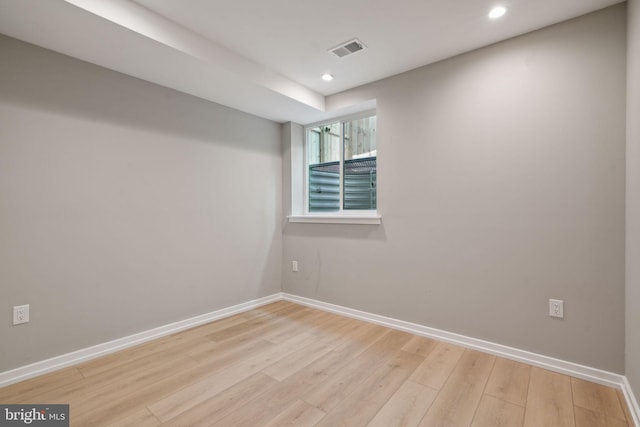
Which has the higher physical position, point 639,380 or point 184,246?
point 184,246

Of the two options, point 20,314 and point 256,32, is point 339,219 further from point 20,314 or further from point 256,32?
point 20,314

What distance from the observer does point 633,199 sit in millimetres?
1647

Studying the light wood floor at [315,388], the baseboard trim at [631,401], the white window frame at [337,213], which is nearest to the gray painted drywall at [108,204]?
the light wood floor at [315,388]

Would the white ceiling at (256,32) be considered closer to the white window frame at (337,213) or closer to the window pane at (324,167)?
the white window frame at (337,213)

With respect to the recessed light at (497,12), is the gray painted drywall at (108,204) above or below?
below

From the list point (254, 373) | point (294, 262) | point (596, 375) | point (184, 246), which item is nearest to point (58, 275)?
point (184, 246)

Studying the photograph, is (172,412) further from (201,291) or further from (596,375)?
(596,375)

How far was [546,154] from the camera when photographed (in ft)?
6.76

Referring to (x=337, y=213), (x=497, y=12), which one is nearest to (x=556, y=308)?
(x=497, y=12)

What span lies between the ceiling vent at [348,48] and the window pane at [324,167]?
116 cm

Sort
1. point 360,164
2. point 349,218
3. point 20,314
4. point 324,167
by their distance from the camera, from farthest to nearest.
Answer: point 324,167, point 360,164, point 349,218, point 20,314

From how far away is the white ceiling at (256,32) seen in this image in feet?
5.94

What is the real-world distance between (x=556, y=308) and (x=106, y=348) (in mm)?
3363

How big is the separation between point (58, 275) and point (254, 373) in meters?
1.57
